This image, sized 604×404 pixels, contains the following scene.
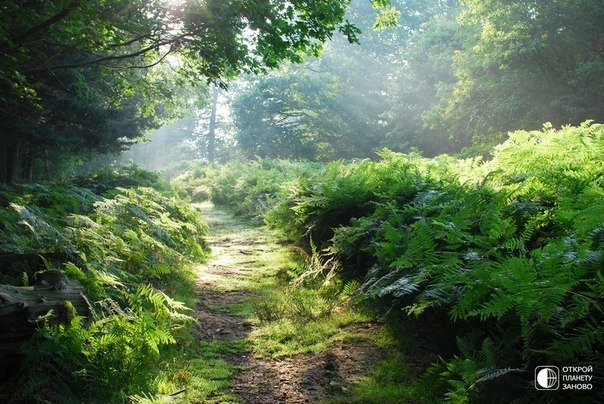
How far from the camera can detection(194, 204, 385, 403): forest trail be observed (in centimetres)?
313

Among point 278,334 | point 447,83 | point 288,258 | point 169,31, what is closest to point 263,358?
point 278,334

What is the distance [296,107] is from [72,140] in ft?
75.3

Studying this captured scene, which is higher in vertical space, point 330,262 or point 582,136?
point 582,136

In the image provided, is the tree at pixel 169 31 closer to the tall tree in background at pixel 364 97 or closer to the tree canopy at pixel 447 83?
the tree canopy at pixel 447 83

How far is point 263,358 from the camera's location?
148 inches

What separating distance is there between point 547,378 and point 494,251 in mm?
832

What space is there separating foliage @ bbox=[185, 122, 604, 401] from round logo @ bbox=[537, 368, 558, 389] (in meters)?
0.07

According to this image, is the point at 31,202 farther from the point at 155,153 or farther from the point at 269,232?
the point at 155,153

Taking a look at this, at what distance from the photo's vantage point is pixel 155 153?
5675 centimetres

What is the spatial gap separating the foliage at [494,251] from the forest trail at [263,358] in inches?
22.2

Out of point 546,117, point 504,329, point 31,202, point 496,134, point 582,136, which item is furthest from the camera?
point 496,134

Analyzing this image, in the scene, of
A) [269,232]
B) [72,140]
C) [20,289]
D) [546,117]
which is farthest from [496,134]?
[20,289]

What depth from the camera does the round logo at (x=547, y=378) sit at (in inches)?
83.8

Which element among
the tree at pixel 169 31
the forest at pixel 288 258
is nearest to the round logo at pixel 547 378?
the forest at pixel 288 258
